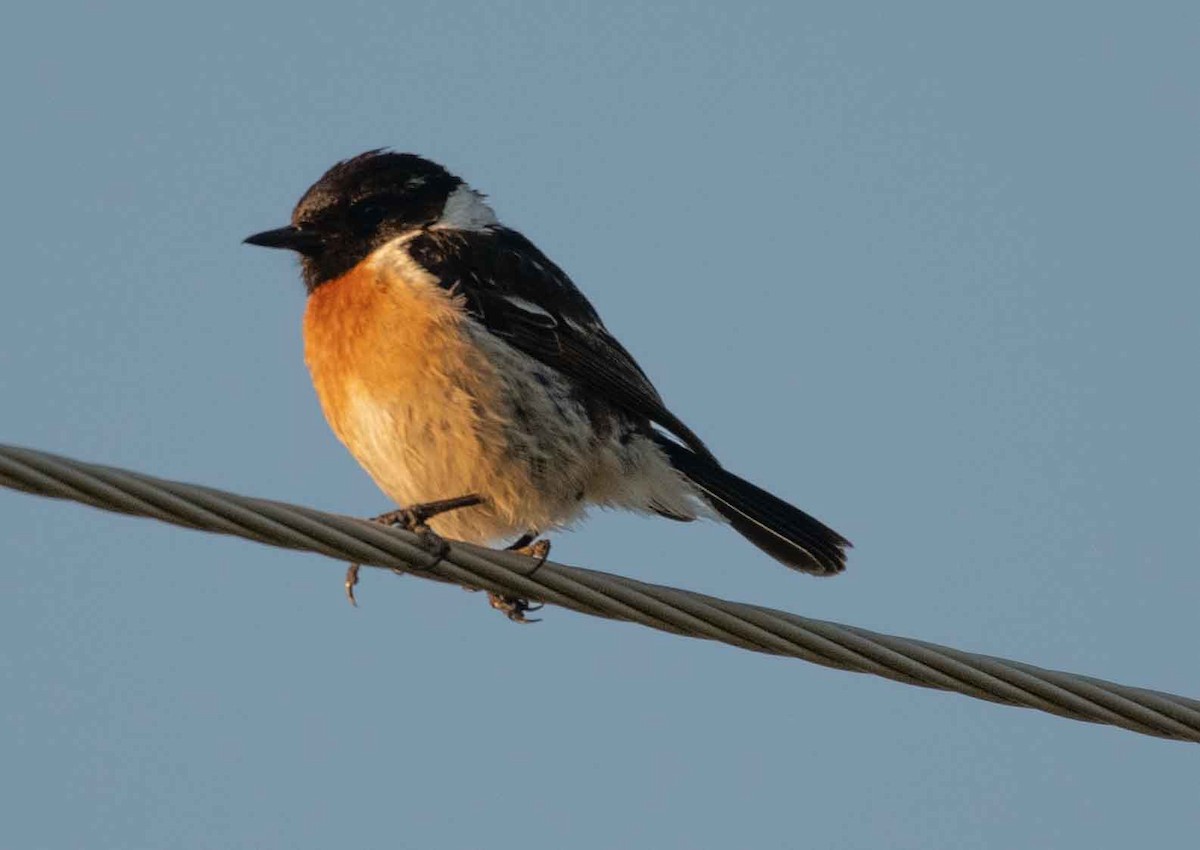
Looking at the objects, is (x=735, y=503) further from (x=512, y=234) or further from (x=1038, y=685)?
(x=1038, y=685)

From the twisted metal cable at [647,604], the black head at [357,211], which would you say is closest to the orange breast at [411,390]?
the black head at [357,211]

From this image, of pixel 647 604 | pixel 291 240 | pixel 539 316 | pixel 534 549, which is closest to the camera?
Answer: pixel 647 604

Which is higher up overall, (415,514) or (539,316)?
(539,316)

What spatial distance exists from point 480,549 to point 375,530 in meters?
0.40

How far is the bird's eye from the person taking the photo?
294 inches

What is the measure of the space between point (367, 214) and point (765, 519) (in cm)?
206

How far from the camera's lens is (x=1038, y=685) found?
443 centimetres

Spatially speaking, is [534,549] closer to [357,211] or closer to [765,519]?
[765,519]

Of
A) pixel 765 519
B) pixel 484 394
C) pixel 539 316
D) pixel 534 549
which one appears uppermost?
pixel 539 316

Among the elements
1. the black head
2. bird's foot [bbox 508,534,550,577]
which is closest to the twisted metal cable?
bird's foot [bbox 508,534,550,577]

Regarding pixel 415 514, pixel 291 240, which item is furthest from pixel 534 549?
pixel 291 240

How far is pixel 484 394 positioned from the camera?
253 inches

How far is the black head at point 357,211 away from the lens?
735 cm

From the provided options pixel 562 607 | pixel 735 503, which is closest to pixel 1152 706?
pixel 562 607
